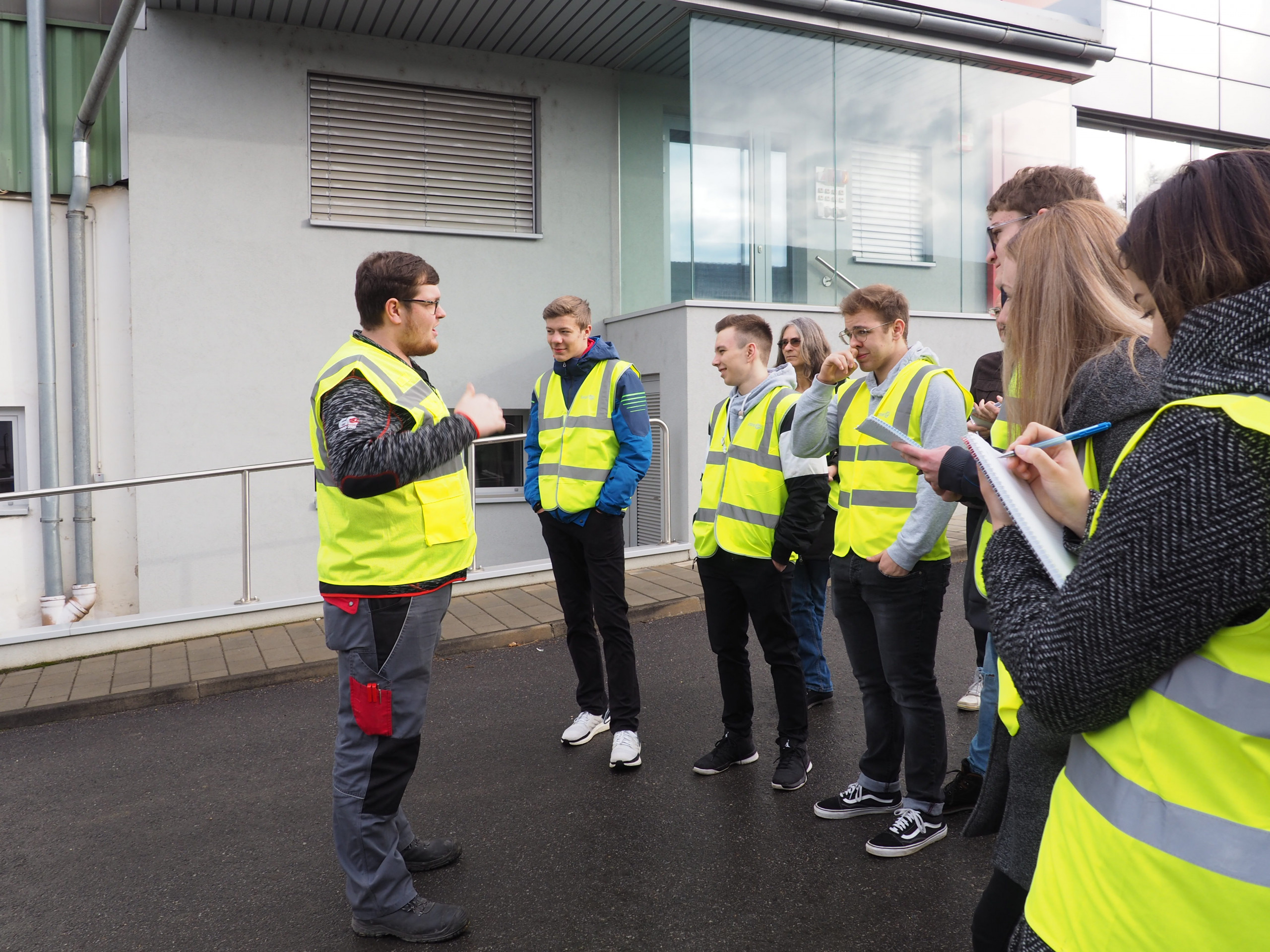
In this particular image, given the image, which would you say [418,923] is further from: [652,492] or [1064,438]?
[652,492]

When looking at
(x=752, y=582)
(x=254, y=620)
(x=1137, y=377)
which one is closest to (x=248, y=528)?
(x=254, y=620)

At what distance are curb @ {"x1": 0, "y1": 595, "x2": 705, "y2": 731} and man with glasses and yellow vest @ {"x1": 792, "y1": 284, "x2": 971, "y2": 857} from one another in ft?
10.6

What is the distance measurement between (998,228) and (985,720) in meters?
2.01

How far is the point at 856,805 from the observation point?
3.59 metres

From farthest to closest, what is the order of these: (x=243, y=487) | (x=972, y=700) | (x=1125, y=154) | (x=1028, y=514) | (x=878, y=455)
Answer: (x=1125, y=154) < (x=243, y=487) < (x=972, y=700) < (x=878, y=455) < (x=1028, y=514)

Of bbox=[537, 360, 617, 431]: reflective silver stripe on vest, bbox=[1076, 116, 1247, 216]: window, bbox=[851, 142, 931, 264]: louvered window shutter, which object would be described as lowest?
bbox=[537, 360, 617, 431]: reflective silver stripe on vest

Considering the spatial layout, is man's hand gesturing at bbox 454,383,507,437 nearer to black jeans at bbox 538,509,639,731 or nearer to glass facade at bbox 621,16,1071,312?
black jeans at bbox 538,509,639,731

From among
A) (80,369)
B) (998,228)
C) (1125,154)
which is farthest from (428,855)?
(1125,154)

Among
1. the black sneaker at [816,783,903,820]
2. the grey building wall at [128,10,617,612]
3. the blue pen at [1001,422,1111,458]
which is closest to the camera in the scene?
the blue pen at [1001,422,1111,458]

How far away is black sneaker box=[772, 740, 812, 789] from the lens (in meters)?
3.84

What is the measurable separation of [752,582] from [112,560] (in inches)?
290

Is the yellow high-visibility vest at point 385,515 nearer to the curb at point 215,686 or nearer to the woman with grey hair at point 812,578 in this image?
the woman with grey hair at point 812,578

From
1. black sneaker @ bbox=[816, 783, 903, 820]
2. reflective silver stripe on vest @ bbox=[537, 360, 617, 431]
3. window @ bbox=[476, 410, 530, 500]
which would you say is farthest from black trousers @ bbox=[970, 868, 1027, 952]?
window @ bbox=[476, 410, 530, 500]

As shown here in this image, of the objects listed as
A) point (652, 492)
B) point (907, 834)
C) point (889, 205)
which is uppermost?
point (889, 205)
